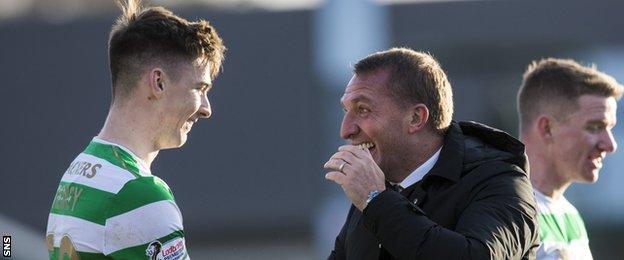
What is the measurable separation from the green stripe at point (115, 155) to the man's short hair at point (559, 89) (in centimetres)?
273

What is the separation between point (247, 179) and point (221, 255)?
1.54m

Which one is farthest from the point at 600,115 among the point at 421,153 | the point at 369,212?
the point at 369,212

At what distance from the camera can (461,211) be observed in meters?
3.89

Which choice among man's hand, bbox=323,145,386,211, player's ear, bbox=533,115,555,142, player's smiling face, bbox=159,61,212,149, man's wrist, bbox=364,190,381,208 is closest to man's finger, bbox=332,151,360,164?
man's hand, bbox=323,145,386,211

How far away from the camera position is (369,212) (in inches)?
147

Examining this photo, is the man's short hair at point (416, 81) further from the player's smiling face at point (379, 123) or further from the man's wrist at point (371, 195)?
the man's wrist at point (371, 195)

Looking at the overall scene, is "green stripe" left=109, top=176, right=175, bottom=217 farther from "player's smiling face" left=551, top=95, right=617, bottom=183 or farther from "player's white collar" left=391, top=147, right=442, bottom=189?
"player's smiling face" left=551, top=95, right=617, bottom=183

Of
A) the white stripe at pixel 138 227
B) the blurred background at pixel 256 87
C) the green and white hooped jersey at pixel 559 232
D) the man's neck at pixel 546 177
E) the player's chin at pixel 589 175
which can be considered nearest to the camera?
the white stripe at pixel 138 227

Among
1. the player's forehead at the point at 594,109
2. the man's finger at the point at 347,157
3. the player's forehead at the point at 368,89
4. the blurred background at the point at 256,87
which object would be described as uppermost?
the blurred background at the point at 256,87

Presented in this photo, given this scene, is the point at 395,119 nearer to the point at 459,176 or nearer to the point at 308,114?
the point at 459,176

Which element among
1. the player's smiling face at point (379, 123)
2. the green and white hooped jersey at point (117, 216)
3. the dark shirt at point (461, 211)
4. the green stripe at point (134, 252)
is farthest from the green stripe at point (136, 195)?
the player's smiling face at point (379, 123)

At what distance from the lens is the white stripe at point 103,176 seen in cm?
366

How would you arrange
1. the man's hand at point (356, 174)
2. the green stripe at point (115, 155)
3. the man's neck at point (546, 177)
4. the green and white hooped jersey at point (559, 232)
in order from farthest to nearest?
the man's neck at point (546, 177)
the green and white hooped jersey at point (559, 232)
the man's hand at point (356, 174)
the green stripe at point (115, 155)

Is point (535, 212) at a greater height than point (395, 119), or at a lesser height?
lesser
